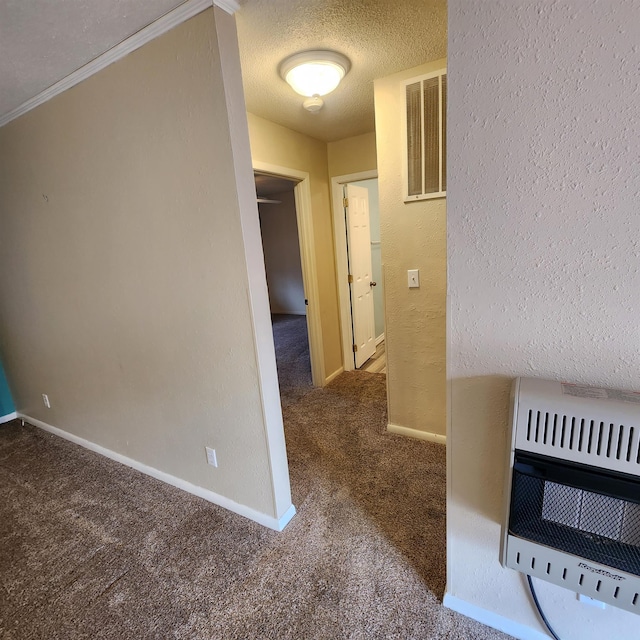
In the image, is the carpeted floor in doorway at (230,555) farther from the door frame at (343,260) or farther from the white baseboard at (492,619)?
the door frame at (343,260)

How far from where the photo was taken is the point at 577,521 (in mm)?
917

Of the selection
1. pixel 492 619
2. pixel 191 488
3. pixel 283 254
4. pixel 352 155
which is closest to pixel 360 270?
pixel 352 155

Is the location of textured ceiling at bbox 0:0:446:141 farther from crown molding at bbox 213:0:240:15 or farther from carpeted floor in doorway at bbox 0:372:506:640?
carpeted floor in doorway at bbox 0:372:506:640

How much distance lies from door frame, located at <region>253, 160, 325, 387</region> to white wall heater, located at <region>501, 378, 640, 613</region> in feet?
8.18

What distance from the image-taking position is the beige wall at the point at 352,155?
3.13 metres

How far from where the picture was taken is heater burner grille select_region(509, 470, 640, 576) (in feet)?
2.83

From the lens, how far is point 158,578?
156 centimetres

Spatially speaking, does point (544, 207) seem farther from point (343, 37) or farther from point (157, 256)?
point (157, 256)

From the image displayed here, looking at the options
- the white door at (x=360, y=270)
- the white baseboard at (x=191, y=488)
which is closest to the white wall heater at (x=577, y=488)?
the white baseboard at (x=191, y=488)

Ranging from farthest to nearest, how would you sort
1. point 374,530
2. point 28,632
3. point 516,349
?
point 374,530 → point 28,632 → point 516,349

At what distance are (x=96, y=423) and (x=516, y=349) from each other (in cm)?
276

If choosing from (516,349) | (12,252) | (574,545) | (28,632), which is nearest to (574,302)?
(516,349)

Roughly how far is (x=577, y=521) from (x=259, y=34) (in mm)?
2163

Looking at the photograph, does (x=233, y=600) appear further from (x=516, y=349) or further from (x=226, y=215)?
(x=226, y=215)
